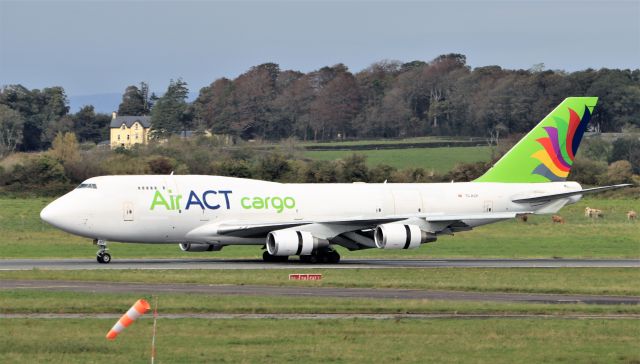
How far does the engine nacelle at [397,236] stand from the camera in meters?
50.4

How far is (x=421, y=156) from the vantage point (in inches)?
4572

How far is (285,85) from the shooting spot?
184250mm

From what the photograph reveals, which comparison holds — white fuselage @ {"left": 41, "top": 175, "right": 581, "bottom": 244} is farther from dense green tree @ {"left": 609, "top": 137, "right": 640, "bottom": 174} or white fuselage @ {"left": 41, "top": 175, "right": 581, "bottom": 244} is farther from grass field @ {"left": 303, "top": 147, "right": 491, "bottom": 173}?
dense green tree @ {"left": 609, "top": 137, "right": 640, "bottom": 174}

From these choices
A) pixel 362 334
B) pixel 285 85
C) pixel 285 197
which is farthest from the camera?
pixel 285 85

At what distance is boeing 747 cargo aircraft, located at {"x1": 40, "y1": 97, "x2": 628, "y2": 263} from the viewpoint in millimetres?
50156

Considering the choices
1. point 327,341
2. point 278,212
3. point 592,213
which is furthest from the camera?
point 592,213

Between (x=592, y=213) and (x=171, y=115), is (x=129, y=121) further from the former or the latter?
(x=592, y=213)

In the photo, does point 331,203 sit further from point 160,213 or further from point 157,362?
point 157,362

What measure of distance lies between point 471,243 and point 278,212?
15162mm

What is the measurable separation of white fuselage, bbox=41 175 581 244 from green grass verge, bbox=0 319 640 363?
19.9 m

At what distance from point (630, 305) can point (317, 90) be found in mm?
144074

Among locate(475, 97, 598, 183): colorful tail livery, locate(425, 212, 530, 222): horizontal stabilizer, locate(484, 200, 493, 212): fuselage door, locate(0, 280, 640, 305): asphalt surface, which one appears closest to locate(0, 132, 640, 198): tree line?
locate(475, 97, 598, 183): colorful tail livery

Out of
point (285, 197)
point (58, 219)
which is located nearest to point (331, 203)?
point (285, 197)

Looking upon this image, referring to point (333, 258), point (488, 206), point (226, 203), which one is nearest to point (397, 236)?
point (333, 258)
